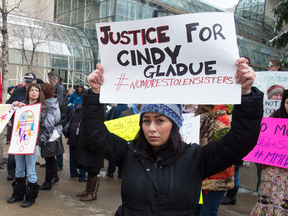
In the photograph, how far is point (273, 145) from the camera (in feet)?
10.0

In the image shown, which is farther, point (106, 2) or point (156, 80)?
point (106, 2)

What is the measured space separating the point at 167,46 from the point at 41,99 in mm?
3402

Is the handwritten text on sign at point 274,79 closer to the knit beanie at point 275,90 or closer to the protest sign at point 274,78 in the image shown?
the protest sign at point 274,78

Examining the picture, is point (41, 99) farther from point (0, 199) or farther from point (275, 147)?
point (275, 147)

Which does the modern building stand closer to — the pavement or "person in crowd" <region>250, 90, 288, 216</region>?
the pavement

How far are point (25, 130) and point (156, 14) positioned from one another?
21832 millimetres

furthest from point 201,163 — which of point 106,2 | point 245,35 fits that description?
point 245,35

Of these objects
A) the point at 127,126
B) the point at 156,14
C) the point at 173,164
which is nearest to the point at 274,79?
the point at 127,126

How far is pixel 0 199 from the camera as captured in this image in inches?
173

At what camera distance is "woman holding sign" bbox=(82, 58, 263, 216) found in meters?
1.57

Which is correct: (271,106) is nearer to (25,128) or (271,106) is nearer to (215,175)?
(215,175)

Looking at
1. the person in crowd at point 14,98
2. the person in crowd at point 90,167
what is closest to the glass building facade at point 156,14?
the person in crowd at point 14,98

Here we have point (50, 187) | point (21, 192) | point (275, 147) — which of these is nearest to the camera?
point (275, 147)

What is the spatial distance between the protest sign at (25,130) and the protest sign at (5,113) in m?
0.14
